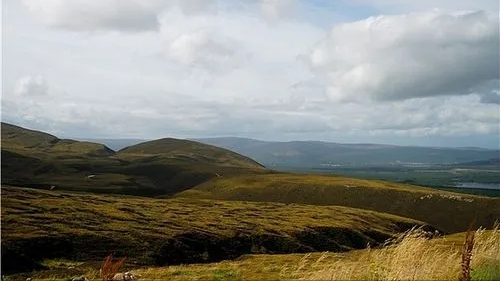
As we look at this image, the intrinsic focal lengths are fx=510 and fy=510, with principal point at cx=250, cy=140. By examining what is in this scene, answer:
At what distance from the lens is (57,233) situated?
63.7 meters

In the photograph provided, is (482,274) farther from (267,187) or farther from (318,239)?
(267,187)

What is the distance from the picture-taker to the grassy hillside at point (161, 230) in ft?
196

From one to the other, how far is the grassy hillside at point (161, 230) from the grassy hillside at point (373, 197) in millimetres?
36684

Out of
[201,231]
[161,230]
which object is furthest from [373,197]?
[161,230]

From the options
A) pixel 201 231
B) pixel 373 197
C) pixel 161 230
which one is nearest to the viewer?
pixel 161 230

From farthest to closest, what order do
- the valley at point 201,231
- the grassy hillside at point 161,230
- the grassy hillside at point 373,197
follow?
the grassy hillside at point 373,197 < the grassy hillside at point 161,230 < the valley at point 201,231

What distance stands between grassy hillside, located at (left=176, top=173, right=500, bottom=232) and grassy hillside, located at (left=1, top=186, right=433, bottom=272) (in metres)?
36.7

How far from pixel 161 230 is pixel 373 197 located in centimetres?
11004

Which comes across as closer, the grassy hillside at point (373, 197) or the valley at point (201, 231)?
the valley at point (201, 231)

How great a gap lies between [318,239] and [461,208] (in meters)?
84.5

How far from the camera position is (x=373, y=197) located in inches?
6732

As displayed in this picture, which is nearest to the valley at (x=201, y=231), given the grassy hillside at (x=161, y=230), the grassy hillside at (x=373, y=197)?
the grassy hillside at (x=161, y=230)

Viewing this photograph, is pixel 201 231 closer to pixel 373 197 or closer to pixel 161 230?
pixel 161 230

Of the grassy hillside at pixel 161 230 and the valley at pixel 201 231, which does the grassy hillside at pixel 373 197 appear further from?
the grassy hillside at pixel 161 230
